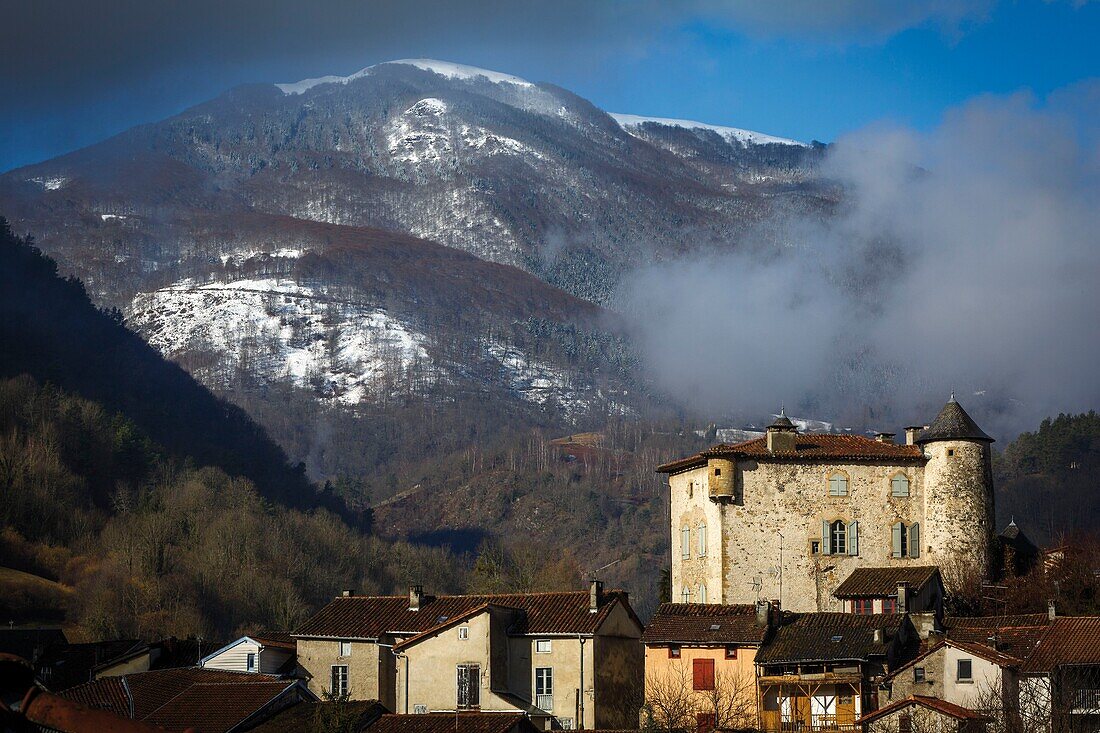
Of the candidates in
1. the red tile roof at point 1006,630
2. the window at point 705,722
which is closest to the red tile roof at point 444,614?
the window at point 705,722

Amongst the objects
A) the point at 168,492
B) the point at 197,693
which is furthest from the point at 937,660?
the point at 168,492

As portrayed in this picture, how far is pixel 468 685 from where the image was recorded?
52188 mm

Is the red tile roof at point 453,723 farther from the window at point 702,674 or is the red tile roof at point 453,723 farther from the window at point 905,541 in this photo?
the window at point 905,541

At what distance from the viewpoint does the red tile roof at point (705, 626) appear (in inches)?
2018

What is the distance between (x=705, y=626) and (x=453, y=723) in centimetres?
1480

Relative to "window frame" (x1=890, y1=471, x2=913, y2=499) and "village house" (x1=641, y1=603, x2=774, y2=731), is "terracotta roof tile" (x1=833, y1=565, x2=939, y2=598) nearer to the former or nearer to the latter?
"window frame" (x1=890, y1=471, x2=913, y2=499)

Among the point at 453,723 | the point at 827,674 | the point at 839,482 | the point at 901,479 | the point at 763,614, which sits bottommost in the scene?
the point at 453,723

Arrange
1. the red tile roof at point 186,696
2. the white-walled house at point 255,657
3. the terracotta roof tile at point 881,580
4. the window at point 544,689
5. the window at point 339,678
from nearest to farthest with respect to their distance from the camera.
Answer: the red tile roof at point 186,696, the window at point 544,689, the window at point 339,678, the terracotta roof tile at point 881,580, the white-walled house at point 255,657

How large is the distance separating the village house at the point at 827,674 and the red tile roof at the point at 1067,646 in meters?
4.72

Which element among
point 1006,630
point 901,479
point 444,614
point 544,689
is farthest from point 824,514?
point 444,614

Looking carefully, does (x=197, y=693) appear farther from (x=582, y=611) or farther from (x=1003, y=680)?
(x=1003, y=680)

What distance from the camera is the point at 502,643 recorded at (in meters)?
53.1

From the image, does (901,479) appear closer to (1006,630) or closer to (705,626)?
(705,626)

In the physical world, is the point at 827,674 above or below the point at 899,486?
below
